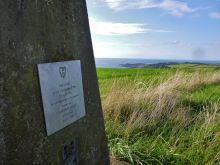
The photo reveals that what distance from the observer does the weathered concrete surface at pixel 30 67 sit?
177cm

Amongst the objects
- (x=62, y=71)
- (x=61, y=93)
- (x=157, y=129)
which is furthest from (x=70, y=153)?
(x=157, y=129)

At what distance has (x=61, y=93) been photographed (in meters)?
2.14

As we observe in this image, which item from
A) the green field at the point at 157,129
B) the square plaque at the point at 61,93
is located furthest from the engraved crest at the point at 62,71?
the green field at the point at 157,129

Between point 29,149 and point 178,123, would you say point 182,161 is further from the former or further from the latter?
point 29,149

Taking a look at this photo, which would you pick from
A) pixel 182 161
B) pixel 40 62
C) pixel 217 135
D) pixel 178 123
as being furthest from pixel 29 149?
pixel 178 123

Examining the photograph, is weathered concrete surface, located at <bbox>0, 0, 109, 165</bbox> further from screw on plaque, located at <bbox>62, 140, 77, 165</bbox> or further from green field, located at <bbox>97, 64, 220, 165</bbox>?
green field, located at <bbox>97, 64, 220, 165</bbox>

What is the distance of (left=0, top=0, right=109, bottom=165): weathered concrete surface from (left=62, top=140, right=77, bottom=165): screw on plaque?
0.05 meters

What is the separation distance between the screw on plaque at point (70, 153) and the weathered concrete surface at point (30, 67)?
0.05 metres

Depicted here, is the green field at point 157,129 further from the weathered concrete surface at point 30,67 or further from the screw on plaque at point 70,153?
the weathered concrete surface at point 30,67

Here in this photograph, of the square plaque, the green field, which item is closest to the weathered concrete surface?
the square plaque

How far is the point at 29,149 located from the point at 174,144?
2511mm

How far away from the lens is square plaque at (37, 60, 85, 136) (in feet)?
6.59

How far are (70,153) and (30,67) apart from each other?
640mm

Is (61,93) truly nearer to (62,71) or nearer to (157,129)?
(62,71)
